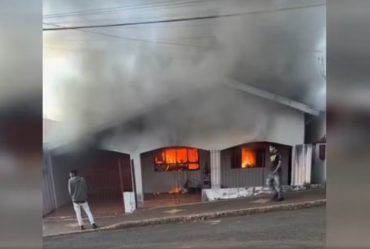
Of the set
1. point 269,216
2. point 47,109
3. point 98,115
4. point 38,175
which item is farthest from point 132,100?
point 269,216

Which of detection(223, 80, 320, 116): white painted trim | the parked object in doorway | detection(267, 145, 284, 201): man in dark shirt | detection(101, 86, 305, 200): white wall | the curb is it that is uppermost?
detection(223, 80, 320, 116): white painted trim

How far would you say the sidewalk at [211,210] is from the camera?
1390 mm

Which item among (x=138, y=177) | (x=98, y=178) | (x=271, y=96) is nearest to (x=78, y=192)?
(x=98, y=178)

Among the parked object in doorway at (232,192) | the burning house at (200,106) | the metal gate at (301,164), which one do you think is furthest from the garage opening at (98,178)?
the metal gate at (301,164)

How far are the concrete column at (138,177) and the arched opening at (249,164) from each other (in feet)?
0.86

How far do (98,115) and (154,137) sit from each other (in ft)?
0.62

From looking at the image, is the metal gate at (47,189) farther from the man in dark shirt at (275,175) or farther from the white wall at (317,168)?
the white wall at (317,168)

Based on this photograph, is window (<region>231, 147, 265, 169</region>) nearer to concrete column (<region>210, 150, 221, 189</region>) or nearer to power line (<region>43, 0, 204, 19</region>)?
concrete column (<region>210, 150, 221, 189</region>)

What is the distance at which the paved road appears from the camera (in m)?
1.38

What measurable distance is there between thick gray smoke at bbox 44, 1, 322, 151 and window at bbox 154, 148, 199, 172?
39 millimetres

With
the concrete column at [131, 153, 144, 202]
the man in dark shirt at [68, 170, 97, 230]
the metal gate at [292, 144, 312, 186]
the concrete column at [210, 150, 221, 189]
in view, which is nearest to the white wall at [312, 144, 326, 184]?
the metal gate at [292, 144, 312, 186]

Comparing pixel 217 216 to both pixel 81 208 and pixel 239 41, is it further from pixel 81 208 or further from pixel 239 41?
pixel 239 41

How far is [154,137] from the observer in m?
1.38

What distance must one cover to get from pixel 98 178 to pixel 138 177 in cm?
13
